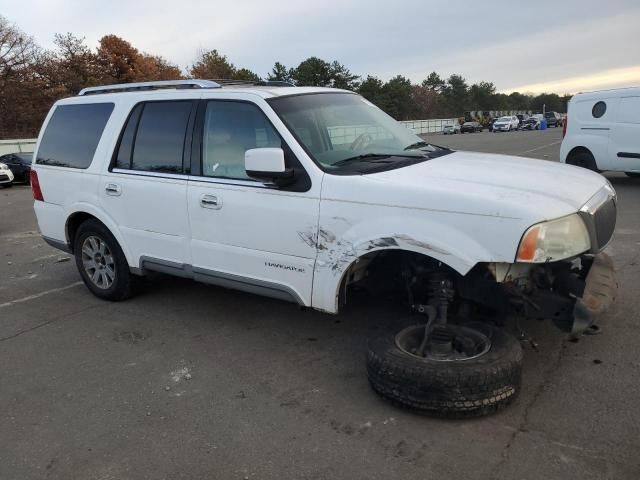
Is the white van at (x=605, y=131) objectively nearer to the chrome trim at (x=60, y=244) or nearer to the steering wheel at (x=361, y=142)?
the steering wheel at (x=361, y=142)

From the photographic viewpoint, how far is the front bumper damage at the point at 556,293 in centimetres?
322

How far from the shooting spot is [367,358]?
335cm

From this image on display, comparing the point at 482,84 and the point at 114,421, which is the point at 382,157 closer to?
the point at 114,421

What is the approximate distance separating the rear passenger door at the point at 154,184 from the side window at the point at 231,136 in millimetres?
200

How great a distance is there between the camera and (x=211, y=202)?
4.12m

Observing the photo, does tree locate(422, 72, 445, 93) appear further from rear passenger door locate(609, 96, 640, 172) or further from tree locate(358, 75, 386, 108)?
rear passenger door locate(609, 96, 640, 172)

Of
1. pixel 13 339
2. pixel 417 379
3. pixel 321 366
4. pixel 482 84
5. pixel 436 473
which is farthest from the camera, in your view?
pixel 482 84

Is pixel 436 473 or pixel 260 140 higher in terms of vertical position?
pixel 260 140

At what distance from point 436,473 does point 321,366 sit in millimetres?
1324

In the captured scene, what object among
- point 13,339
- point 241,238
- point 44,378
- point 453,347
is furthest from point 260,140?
point 13,339

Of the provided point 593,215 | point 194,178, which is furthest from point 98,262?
point 593,215

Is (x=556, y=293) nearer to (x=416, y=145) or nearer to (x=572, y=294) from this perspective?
(x=572, y=294)

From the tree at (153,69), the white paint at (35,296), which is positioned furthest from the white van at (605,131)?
the tree at (153,69)

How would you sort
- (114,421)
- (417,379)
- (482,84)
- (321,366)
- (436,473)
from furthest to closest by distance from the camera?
Answer: (482,84) < (321,366) < (114,421) < (417,379) < (436,473)
